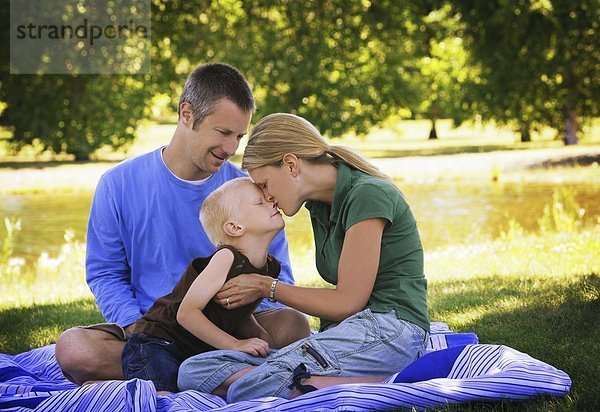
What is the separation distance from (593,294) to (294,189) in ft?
7.45

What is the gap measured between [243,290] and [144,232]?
0.84m

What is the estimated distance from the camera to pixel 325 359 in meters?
3.30

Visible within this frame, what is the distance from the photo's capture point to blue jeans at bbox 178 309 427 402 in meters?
3.29

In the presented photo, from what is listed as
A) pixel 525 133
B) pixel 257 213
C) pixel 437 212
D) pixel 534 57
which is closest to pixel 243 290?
pixel 257 213

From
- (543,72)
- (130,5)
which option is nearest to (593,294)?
(130,5)

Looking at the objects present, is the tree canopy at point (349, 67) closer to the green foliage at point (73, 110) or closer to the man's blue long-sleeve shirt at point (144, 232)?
the green foliage at point (73, 110)

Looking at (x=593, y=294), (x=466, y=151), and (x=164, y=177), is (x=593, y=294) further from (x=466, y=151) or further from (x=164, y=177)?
(x=466, y=151)

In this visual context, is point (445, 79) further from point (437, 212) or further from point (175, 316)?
point (175, 316)

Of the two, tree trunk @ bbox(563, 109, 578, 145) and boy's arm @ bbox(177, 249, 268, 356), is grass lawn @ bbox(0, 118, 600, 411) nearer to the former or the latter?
boy's arm @ bbox(177, 249, 268, 356)

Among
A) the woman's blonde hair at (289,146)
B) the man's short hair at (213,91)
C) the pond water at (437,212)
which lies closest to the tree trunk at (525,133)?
the pond water at (437,212)

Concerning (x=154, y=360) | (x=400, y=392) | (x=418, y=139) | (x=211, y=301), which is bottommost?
(x=418, y=139)

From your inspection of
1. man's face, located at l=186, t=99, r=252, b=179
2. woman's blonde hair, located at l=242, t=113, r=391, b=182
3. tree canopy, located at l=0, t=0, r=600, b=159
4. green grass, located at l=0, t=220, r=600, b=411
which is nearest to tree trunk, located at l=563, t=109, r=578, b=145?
tree canopy, located at l=0, t=0, r=600, b=159

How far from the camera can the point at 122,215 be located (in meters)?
4.16

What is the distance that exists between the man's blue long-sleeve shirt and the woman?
66 cm
